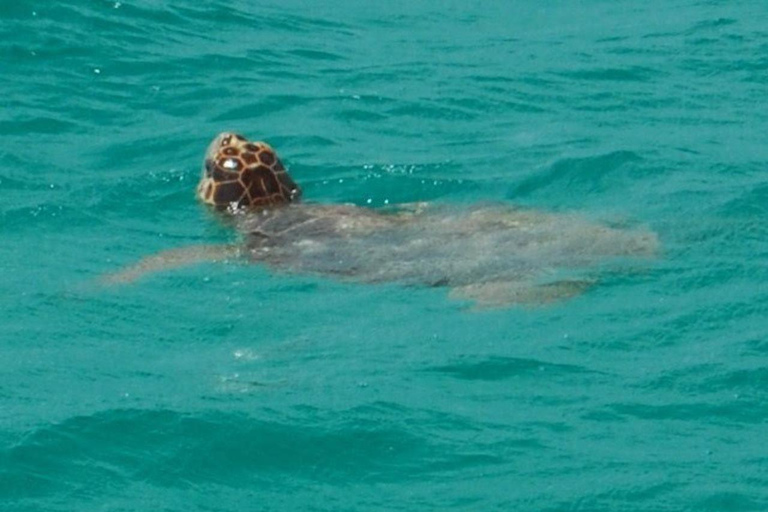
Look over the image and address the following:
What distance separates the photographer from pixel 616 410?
9734 mm

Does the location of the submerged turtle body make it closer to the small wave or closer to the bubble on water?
the small wave

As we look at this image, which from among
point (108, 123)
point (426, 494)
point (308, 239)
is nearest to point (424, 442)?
point (426, 494)

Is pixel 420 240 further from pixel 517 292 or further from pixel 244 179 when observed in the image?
pixel 244 179

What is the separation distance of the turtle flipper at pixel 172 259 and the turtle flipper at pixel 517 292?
1770 millimetres

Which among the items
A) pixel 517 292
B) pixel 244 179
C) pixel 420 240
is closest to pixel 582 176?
pixel 420 240

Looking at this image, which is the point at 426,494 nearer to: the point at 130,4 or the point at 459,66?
the point at 459,66

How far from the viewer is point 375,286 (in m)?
11.6

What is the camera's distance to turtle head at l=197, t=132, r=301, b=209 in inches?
532

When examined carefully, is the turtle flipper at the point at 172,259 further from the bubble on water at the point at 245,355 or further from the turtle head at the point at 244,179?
the bubble on water at the point at 245,355

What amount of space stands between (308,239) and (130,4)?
644 cm

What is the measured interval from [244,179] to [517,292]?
3.06 m

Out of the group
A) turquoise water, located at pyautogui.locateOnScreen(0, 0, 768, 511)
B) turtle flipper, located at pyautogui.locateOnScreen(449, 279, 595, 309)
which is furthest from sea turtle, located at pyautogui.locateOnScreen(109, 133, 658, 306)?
turquoise water, located at pyautogui.locateOnScreen(0, 0, 768, 511)

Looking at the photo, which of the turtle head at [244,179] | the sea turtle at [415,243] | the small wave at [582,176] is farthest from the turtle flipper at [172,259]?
the small wave at [582,176]

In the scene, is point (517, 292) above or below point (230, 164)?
below
